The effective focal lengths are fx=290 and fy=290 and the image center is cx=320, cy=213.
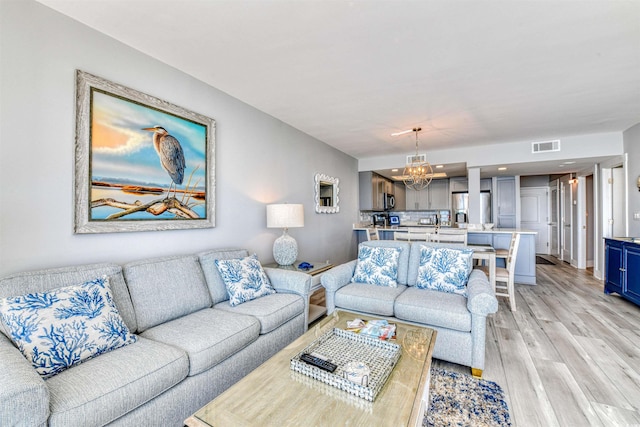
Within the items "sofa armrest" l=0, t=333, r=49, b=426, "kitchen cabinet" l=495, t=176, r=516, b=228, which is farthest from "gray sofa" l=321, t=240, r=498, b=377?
"kitchen cabinet" l=495, t=176, r=516, b=228

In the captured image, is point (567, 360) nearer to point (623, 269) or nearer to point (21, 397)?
point (623, 269)

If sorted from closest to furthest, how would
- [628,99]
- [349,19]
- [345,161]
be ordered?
[349,19]
[628,99]
[345,161]

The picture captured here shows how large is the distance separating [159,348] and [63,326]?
0.45 m

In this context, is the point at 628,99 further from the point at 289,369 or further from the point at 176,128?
the point at 176,128

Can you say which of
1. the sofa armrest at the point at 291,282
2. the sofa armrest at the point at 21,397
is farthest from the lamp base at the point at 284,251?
the sofa armrest at the point at 21,397

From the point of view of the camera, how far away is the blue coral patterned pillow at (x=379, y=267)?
2940mm

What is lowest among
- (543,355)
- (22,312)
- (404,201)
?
(543,355)

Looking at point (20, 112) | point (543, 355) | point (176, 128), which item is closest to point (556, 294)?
point (543, 355)

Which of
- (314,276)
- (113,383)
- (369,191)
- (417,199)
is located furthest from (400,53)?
(417,199)

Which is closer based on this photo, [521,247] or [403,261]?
[403,261]

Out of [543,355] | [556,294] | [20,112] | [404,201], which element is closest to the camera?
[20,112]

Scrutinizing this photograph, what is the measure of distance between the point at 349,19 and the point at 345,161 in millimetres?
3935

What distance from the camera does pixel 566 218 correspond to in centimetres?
714

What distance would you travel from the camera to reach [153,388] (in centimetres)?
138
